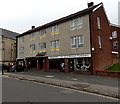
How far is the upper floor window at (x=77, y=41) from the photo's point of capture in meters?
19.8

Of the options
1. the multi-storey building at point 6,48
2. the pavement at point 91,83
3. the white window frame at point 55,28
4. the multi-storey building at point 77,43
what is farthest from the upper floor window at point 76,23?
the multi-storey building at point 6,48

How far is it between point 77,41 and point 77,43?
325 mm

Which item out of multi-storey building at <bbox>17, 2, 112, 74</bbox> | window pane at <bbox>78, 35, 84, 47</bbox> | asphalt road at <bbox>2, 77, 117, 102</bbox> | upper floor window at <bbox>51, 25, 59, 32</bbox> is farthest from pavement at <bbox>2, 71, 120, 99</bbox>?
upper floor window at <bbox>51, 25, 59, 32</bbox>

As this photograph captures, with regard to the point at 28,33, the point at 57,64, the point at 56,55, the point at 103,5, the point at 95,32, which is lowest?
the point at 57,64

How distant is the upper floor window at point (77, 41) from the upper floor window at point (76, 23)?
1.61 metres

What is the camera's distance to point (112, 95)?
319 inches

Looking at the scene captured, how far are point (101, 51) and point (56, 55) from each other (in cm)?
750

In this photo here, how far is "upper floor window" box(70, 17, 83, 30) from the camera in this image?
20.2 metres

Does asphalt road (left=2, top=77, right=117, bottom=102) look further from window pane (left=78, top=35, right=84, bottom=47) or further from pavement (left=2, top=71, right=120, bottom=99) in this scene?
window pane (left=78, top=35, right=84, bottom=47)

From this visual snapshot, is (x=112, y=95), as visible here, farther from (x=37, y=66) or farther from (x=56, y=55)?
(x=37, y=66)

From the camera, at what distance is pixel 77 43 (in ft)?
66.3

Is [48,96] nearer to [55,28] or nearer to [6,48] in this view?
[55,28]

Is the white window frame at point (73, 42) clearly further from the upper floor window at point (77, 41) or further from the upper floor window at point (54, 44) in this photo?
the upper floor window at point (54, 44)

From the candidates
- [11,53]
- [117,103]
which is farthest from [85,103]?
[11,53]
